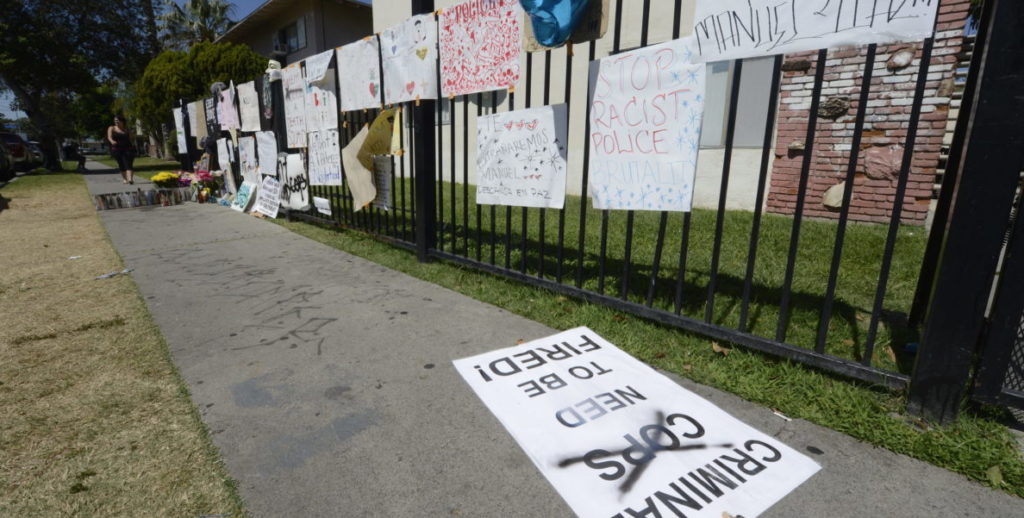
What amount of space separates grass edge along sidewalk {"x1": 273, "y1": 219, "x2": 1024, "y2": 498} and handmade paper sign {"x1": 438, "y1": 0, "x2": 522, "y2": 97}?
1489 millimetres

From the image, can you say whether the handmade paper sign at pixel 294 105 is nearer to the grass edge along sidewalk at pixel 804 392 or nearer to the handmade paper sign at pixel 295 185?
the handmade paper sign at pixel 295 185

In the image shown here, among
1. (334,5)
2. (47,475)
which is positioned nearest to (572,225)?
(47,475)

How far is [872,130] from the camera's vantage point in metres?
6.07

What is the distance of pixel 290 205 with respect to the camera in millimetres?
6332

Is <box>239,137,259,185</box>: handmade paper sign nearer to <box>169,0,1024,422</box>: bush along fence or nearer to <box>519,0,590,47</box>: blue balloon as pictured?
<box>169,0,1024,422</box>: bush along fence

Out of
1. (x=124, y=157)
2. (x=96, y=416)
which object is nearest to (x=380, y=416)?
(x=96, y=416)

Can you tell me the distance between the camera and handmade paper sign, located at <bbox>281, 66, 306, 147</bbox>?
542 centimetres

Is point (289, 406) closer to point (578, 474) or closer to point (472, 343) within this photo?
point (472, 343)

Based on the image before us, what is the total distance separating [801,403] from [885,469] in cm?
39

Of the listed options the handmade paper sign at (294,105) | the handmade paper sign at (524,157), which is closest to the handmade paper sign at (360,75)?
the handmade paper sign at (294,105)

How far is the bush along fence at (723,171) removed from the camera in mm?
1736

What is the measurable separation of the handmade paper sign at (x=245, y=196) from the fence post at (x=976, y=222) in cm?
774

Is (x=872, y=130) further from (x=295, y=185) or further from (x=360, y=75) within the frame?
(x=295, y=185)

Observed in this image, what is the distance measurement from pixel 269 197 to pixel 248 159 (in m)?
0.86
